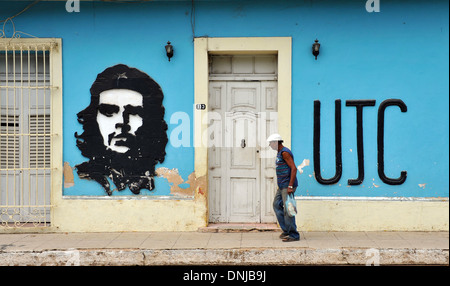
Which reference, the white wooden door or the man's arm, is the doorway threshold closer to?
the white wooden door

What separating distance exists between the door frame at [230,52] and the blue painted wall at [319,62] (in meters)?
0.10

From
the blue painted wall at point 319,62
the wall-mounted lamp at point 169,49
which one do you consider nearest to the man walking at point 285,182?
the blue painted wall at point 319,62

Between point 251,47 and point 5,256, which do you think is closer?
point 5,256

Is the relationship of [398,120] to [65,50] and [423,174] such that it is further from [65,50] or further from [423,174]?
[65,50]

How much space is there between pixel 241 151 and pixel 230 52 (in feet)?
5.26

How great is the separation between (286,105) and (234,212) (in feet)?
6.37

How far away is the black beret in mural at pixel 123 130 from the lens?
7160 millimetres

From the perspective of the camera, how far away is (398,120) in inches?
275

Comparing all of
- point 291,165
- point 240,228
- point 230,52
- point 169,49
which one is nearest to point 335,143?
point 291,165

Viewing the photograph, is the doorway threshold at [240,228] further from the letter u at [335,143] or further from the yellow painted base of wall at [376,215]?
the letter u at [335,143]

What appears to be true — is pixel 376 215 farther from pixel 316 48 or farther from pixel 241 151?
pixel 316 48

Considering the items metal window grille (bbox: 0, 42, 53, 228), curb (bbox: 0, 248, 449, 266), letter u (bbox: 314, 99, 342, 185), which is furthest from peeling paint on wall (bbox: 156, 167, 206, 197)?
metal window grille (bbox: 0, 42, 53, 228)

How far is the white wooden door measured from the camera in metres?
7.30

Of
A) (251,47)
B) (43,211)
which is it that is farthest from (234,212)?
(43,211)
